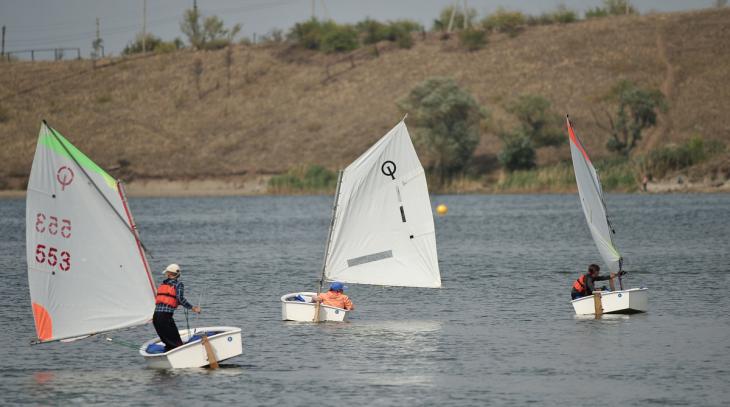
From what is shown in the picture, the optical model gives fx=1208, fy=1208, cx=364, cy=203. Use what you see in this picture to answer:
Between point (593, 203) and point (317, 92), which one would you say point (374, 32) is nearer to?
point (317, 92)

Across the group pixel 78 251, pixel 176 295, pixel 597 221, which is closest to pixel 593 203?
pixel 597 221

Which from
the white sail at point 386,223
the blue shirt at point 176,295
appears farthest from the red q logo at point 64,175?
the white sail at point 386,223

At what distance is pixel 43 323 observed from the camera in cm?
2897

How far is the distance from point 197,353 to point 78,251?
374 cm

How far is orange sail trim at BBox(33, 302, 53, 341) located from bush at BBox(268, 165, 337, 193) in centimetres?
10504

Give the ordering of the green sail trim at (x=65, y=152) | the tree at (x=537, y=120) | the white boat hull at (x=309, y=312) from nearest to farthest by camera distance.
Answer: the green sail trim at (x=65, y=152)
the white boat hull at (x=309, y=312)
the tree at (x=537, y=120)

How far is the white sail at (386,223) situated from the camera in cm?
3916

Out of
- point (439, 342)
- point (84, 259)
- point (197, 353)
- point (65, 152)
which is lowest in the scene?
point (439, 342)

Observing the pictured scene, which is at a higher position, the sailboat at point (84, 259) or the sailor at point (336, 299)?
the sailboat at point (84, 259)

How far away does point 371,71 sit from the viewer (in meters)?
169

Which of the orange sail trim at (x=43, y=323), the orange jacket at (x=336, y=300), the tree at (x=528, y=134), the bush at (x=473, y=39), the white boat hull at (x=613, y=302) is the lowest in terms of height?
the white boat hull at (x=613, y=302)

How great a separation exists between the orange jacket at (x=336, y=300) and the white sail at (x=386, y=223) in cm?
187

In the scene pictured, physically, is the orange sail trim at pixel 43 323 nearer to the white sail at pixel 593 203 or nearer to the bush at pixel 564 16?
the white sail at pixel 593 203

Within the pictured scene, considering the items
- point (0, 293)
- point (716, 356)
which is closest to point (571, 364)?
point (716, 356)
